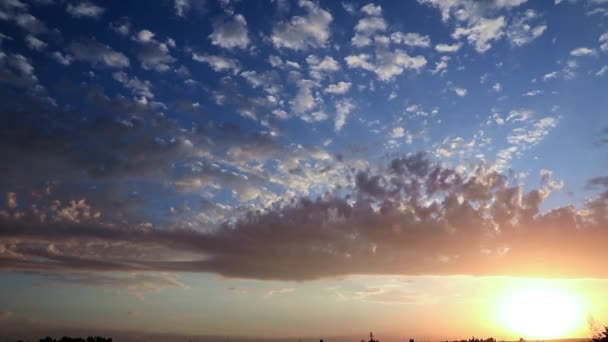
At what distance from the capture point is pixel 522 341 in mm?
146750

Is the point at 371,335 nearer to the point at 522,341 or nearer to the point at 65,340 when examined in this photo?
the point at 522,341

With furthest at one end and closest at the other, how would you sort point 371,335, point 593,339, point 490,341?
point 371,335
point 490,341
point 593,339

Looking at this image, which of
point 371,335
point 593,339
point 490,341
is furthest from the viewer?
point 371,335

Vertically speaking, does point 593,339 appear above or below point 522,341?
above

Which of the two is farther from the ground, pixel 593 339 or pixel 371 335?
pixel 593 339

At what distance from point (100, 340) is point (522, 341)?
17733 centimetres

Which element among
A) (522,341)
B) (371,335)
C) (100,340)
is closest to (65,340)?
(100,340)

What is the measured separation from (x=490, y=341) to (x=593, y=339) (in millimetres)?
113548

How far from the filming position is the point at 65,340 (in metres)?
145

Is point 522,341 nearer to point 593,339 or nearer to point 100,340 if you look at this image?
point 593,339

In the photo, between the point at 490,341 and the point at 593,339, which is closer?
the point at 593,339

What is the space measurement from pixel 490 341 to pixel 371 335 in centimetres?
4804

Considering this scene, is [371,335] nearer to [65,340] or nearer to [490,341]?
[490,341]

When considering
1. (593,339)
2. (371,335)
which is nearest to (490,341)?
(371,335)
